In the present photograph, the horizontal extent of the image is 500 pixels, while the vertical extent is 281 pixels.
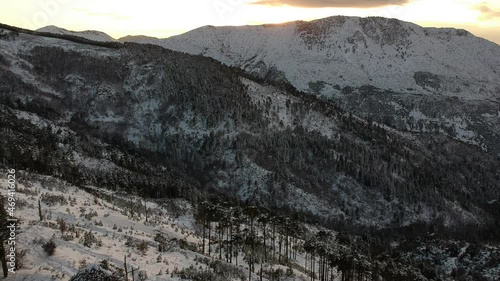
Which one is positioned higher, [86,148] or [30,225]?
[30,225]

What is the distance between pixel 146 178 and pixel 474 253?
309ft

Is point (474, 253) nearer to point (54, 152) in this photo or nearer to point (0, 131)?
point (54, 152)

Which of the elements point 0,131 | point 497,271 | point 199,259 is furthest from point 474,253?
point 0,131

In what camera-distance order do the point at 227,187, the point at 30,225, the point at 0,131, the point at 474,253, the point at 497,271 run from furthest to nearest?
the point at 227,187 < the point at 0,131 < the point at 474,253 < the point at 497,271 < the point at 30,225

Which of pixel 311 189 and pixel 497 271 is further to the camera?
pixel 311 189

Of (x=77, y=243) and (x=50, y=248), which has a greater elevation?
(x=50, y=248)

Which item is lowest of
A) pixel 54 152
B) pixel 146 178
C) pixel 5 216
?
pixel 146 178

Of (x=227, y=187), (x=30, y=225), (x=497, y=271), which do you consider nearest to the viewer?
(x=30, y=225)

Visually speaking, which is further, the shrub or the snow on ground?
the shrub

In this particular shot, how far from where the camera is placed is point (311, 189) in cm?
19238

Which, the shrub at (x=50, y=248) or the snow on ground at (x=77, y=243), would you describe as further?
the shrub at (x=50, y=248)

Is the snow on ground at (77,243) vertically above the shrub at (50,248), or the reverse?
→ the shrub at (50,248)

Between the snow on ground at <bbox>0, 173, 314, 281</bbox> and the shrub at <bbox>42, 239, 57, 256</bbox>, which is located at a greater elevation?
the shrub at <bbox>42, 239, 57, 256</bbox>

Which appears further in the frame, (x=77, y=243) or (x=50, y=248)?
(x=77, y=243)
